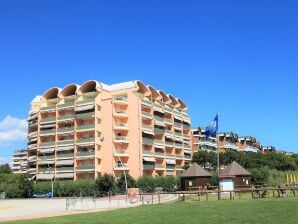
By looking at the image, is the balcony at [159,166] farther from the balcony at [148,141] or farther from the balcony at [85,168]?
the balcony at [85,168]

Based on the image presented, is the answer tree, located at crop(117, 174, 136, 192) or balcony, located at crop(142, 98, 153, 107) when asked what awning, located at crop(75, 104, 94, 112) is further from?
tree, located at crop(117, 174, 136, 192)

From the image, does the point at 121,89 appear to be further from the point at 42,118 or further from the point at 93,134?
the point at 42,118

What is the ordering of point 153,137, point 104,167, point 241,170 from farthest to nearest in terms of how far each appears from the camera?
point 153,137 < point 104,167 < point 241,170

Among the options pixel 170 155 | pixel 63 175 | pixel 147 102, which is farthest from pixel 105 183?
pixel 170 155

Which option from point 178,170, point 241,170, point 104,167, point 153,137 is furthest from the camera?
point 178,170

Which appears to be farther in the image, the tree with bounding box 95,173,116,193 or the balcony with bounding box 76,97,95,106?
the balcony with bounding box 76,97,95,106

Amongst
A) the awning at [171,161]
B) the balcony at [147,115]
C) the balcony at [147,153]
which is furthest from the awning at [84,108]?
the awning at [171,161]

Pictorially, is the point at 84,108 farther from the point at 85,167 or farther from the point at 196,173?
the point at 196,173

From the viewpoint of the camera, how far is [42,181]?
102 metres

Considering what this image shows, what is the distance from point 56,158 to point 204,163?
1490 inches

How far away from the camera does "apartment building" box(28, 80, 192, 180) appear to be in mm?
97438

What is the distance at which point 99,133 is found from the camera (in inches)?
3873

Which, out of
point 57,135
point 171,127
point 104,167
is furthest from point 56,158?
point 171,127

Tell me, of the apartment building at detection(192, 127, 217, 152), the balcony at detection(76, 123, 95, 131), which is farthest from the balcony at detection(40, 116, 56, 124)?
the apartment building at detection(192, 127, 217, 152)
